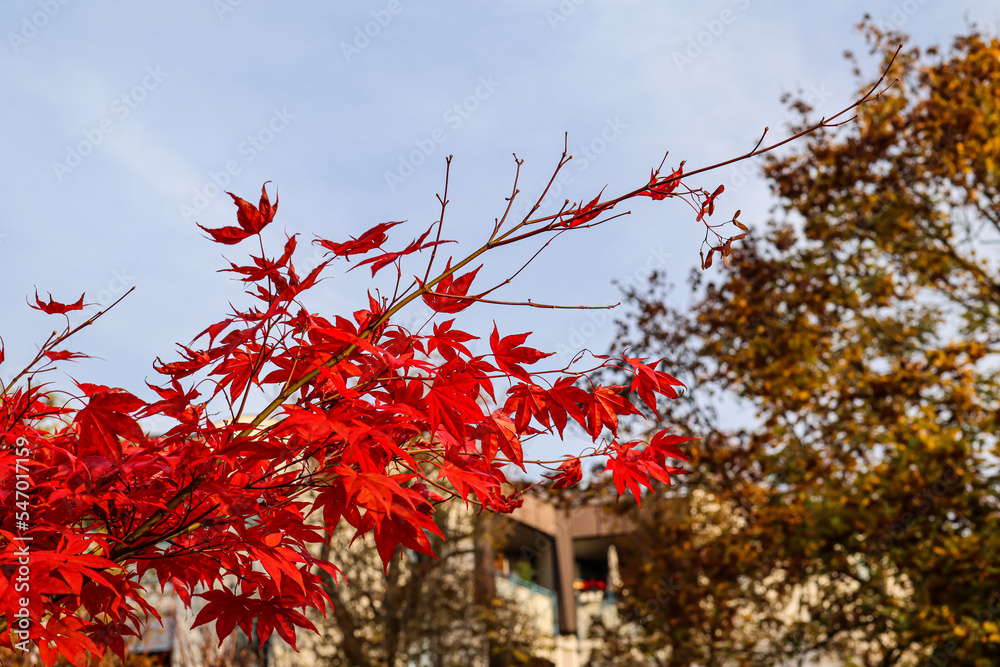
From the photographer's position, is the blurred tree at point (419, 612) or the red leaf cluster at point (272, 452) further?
the blurred tree at point (419, 612)

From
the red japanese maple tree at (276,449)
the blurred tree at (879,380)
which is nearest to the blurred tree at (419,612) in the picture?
the blurred tree at (879,380)

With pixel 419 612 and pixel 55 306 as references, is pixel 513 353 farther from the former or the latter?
pixel 419 612

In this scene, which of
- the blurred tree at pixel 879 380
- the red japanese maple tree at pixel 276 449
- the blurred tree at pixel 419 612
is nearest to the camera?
the red japanese maple tree at pixel 276 449

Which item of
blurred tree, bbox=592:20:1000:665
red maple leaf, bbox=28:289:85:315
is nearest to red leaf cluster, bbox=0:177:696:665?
red maple leaf, bbox=28:289:85:315

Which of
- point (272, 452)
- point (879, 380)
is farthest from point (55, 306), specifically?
point (879, 380)

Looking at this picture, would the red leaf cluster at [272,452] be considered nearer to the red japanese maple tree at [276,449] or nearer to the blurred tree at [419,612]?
the red japanese maple tree at [276,449]

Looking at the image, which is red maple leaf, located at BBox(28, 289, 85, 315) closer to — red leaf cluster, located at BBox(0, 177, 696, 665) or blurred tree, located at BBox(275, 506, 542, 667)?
red leaf cluster, located at BBox(0, 177, 696, 665)

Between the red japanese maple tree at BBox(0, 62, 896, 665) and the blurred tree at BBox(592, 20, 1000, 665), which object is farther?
the blurred tree at BBox(592, 20, 1000, 665)

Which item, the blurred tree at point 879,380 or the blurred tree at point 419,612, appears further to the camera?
the blurred tree at point 419,612

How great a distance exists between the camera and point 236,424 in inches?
66.8

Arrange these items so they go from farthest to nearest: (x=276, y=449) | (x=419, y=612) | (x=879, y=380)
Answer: (x=419, y=612) → (x=879, y=380) → (x=276, y=449)

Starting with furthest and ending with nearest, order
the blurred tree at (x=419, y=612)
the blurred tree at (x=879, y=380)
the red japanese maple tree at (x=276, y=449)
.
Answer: the blurred tree at (x=419, y=612), the blurred tree at (x=879, y=380), the red japanese maple tree at (x=276, y=449)

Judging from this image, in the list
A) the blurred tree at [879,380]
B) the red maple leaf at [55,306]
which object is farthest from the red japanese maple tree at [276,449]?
the blurred tree at [879,380]

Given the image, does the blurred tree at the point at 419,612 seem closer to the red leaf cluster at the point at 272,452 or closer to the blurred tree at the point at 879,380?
the blurred tree at the point at 879,380
